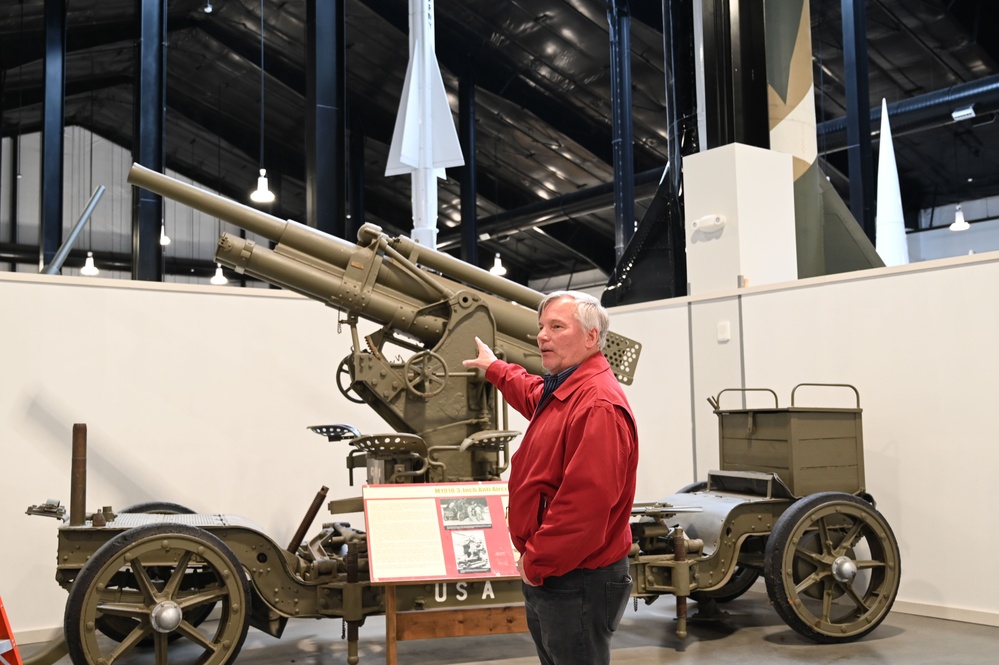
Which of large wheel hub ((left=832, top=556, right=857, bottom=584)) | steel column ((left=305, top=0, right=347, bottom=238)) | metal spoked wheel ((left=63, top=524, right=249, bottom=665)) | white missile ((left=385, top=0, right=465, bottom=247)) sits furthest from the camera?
white missile ((left=385, top=0, right=465, bottom=247))

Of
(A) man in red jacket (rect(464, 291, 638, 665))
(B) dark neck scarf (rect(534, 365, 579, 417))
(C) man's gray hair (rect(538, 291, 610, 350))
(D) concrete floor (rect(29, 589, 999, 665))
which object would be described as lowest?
(D) concrete floor (rect(29, 589, 999, 665))

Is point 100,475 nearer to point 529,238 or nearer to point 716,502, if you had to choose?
point 716,502

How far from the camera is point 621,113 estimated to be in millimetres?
13305

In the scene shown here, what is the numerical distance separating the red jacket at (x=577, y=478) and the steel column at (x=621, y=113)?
987 centimetres

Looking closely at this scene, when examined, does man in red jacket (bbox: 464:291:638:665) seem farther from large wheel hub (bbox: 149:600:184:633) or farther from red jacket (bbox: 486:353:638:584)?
large wheel hub (bbox: 149:600:184:633)

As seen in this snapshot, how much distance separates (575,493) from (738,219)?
15.5ft

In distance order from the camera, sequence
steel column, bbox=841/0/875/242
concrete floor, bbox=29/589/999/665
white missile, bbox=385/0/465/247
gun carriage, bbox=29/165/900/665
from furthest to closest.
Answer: steel column, bbox=841/0/875/242 → white missile, bbox=385/0/465/247 → concrete floor, bbox=29/589/999/665 → gun carriage, bbox=29/165/900/665

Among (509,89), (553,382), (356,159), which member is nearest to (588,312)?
(553,382)

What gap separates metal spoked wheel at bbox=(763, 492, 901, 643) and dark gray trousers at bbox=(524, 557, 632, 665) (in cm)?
230

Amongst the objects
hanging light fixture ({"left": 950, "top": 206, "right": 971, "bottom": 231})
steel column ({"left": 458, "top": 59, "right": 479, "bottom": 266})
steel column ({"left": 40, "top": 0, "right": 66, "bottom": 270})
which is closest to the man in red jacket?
steel column ({"left": 40, "top": 0, "right": 66, "bottom": 270})

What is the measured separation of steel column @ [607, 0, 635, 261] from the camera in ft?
41.5

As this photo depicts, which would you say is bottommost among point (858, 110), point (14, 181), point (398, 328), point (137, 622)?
point (137, 622)

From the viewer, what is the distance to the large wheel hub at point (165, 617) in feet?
12.5

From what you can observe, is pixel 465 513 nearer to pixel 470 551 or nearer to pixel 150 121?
pixel 470 551
